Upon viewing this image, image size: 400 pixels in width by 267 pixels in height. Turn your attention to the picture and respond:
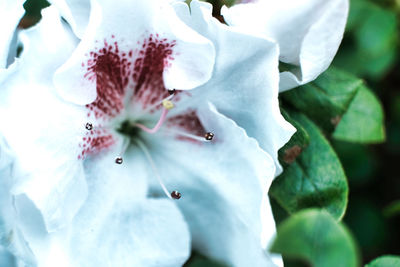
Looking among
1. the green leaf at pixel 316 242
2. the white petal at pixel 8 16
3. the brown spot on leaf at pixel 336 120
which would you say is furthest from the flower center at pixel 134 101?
the green leaf at pixel 316 242

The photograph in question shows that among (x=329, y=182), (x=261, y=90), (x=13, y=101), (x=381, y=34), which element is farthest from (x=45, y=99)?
(x=381, y=34)

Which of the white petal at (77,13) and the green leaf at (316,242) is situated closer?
the green leaf at (316,242)

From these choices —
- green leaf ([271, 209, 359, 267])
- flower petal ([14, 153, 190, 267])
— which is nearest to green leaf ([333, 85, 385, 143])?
flower petal ([14, 153, 190, 267])

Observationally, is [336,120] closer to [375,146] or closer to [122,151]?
[122,151]

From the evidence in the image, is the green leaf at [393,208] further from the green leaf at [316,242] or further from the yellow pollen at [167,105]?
the green leaf at [316,242]

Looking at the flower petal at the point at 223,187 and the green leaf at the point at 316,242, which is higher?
the green leaf at the point at 316,242

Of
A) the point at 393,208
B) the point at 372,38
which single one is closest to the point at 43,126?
the point at 393,208

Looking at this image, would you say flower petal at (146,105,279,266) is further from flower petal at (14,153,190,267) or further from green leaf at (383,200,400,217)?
green leaf at (383,200,400,217)
